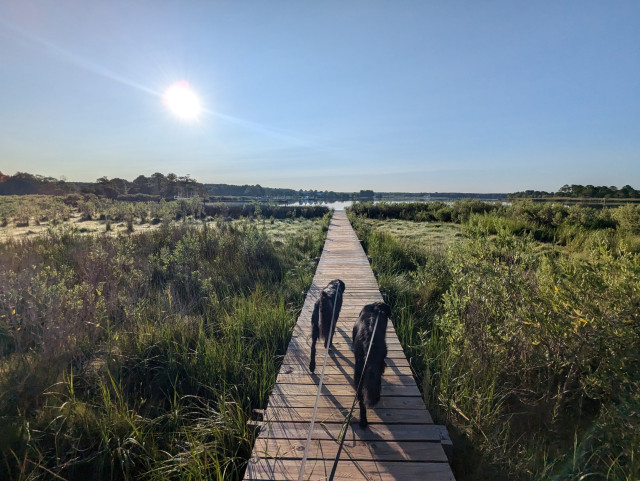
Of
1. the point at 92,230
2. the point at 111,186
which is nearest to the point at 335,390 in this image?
the point at 92,230

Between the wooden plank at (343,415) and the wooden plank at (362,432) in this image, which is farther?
the wooden plank at (343,415)

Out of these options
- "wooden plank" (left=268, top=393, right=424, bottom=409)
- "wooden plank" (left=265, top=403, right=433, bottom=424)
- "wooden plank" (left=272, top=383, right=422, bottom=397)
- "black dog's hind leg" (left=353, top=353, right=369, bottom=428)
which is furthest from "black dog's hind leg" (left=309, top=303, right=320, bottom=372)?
"black dog's hind leg" (left=353, top=353, right=369, bottom=428)

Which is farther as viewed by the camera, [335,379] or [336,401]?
[335,379]

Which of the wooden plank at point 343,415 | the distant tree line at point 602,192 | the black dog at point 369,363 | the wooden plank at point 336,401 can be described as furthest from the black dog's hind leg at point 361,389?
the distant tree line at point 602,192

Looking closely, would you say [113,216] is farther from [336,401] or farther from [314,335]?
[336,401]

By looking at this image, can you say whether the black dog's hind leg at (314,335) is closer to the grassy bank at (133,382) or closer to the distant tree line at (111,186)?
the grassy bank at (133,382)

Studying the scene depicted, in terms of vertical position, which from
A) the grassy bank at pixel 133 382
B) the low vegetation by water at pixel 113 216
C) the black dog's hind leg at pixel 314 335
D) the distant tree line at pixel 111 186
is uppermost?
the distant tree line at pixel 111 186

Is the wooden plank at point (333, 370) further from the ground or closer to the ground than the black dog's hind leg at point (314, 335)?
closer to the ground

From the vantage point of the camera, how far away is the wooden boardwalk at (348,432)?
1921 mm

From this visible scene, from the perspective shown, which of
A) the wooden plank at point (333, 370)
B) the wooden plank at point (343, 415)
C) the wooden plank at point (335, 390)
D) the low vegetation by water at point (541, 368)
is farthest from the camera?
the wooden plank at point (333, 370)

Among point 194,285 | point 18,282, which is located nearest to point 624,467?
point 194,285

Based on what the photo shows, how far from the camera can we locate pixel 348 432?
2250 mm

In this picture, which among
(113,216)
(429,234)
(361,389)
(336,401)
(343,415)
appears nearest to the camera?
(361,389)

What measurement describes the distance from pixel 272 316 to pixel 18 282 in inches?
155
